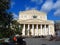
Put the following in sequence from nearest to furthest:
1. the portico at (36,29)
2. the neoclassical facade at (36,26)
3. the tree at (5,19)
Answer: the tree at (5,19) < the neoclassical facade at (36,26) < the portico at (36,29)

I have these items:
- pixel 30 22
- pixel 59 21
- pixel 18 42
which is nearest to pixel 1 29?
pixel 18 42

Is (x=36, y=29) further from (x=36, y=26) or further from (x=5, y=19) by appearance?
(x=5, y=19)

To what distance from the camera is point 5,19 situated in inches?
548

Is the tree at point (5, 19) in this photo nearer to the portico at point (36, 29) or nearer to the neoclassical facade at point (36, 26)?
the neoclassical facade at point (36, 26)

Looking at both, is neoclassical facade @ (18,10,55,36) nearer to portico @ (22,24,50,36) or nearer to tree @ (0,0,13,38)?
portico @ (22,24,50,36)

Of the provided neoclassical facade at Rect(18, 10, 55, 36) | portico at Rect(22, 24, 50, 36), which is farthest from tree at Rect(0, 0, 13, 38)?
portico at Rect(22, 24, 50, 36)

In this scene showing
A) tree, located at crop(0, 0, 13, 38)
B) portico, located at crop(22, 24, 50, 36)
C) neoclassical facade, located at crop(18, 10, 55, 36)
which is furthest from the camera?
portico, located at crop(22, 24, 50, 36)

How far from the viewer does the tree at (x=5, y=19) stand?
1375 centimetres

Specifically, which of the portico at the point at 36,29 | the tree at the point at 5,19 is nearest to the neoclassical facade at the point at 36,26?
the portico at the point at 36,29

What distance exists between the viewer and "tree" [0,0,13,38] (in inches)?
542

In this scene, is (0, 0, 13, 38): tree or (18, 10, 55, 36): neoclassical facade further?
(18, 10, 55, 36): neoclassical facade

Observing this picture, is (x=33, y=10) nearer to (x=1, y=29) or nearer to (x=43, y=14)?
(x=43, y=14)

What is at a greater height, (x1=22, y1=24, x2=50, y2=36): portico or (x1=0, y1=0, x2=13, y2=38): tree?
(x1=0, y1=0, x2=13, y2=38): tree

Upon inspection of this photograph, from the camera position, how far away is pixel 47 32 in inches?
3974
